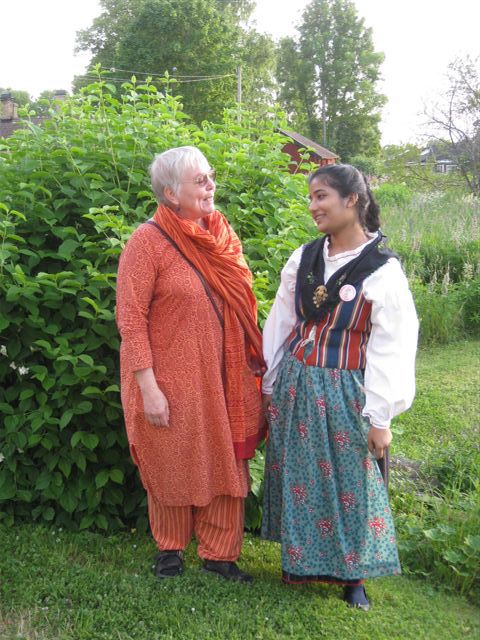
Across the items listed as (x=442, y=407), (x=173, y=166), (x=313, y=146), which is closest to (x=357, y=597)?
(x=173, y=166)

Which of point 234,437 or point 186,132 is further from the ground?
point 186,132

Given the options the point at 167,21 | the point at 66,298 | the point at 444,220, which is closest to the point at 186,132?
the point at 66,298

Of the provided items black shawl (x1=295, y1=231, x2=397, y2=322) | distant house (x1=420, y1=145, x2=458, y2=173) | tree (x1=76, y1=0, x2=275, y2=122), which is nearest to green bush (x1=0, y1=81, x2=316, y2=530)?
black shawl (x1=295, y1=231, x2=397, y2=322)

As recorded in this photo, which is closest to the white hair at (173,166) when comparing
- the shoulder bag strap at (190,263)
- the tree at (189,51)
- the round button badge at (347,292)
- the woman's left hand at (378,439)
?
the shoulder bag strap at (190,263)

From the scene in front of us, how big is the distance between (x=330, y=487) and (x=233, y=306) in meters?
0.81

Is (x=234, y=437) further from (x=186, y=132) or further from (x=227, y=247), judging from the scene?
(x=186, y=132)

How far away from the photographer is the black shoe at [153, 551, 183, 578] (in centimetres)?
313

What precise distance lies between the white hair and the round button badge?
722 millimetres

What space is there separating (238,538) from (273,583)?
24 cm

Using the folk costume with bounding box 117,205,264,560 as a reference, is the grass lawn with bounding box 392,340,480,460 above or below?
below

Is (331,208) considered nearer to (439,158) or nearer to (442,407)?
(442,407)

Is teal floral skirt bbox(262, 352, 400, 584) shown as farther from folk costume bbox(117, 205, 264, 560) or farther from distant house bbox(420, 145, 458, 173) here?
distant house bbox(420, 145, 458, 173)

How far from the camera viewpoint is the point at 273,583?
3.15m

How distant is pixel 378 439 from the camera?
2.76 meters
